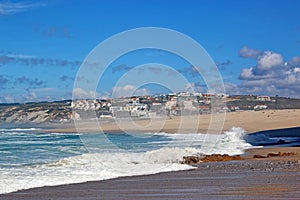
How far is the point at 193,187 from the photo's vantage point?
637 inches

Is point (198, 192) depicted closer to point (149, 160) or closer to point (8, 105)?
point (149, 160)

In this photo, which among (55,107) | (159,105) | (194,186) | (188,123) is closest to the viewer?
(194,186)

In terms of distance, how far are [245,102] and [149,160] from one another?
400 ft

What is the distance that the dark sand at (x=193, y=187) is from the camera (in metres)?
14.4

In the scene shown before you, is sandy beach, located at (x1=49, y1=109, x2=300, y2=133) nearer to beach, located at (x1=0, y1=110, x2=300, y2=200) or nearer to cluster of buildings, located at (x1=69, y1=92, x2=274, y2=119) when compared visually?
cluster of buildings, located at (x1=69, y1=92, x2=274, y2=119)

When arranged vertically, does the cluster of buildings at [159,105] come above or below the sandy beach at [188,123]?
above

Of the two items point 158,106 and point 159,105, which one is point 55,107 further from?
point 159,105

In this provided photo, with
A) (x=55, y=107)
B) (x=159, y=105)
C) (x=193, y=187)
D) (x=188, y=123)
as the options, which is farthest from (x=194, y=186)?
(x=55, y=107)

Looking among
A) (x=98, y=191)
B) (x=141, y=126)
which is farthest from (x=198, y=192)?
(x=141, y=126)

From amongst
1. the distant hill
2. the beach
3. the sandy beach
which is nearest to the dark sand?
the beach

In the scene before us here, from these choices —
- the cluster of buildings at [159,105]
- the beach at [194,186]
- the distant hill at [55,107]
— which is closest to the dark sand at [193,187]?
the beach at [194,186]

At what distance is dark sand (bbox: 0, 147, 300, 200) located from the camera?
1439 cm

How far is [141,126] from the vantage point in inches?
3430

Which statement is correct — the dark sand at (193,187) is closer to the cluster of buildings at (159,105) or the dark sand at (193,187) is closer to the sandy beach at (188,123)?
the cluster of buildings at (159,105)
